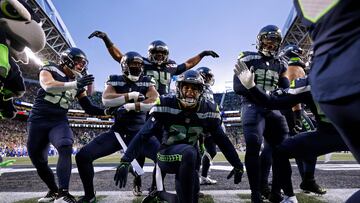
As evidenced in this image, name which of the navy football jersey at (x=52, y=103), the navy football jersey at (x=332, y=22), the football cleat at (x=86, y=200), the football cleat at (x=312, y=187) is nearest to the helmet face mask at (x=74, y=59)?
the navy football jersey at (x=52, y=103)

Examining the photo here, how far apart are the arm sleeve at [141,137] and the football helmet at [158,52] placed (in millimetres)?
1932

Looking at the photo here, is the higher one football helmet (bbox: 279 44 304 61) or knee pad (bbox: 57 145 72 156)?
football helmet (bbox: 279 44 304 61)

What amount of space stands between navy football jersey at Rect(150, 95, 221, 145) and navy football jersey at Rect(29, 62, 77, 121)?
1683mm

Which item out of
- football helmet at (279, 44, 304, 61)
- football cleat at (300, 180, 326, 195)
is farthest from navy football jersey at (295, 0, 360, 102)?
football helmet at (279, 44, 304, 61)

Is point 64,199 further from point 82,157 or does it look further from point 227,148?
point 227,148

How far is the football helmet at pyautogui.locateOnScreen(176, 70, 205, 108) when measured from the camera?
2.98 meters

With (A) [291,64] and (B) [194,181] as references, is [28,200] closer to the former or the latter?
(B) [194,181]

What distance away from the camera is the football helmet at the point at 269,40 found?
12.4 ft

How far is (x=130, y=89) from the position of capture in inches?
164

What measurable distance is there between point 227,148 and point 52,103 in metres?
2.43

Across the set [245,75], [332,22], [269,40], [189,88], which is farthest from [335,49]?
[269,40]

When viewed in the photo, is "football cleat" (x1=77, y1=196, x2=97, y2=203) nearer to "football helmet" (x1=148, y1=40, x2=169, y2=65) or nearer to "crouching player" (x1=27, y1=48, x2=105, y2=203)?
"crouching player" (x1=27, y1=48, x2=105, y2=203)

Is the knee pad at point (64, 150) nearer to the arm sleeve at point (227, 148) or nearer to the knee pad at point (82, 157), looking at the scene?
the knee pad at point (82, 157)

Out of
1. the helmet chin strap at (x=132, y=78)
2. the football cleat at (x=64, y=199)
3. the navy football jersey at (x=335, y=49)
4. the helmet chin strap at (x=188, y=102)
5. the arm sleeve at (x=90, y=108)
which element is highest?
the navy football jersey at (x=335, y=49)
